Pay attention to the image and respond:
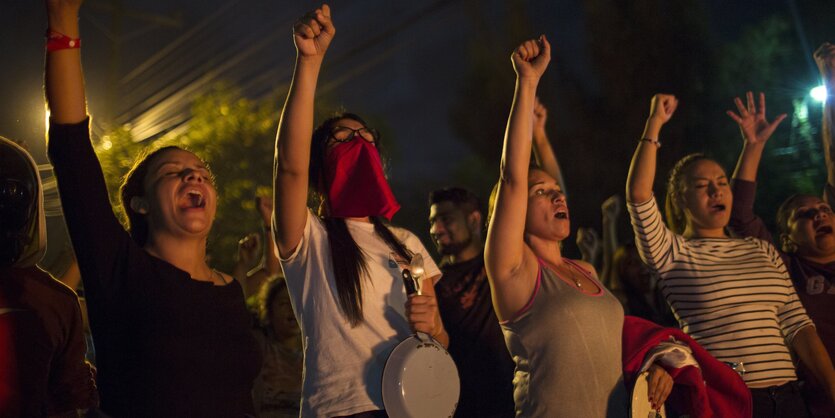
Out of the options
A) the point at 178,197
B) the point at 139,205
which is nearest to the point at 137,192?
the point at 139,205

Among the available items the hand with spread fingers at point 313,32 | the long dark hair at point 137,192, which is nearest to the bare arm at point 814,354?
the hand with spread fingers at point 313,32

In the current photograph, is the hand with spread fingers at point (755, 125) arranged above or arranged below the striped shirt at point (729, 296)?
above

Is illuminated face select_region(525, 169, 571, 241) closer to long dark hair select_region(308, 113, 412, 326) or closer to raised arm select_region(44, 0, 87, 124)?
long dark hair select_region(308, 113, 412, 326)

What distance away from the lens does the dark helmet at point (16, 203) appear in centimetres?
261

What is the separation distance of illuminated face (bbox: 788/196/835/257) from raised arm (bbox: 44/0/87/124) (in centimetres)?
408

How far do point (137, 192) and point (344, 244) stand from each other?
73 centimetres

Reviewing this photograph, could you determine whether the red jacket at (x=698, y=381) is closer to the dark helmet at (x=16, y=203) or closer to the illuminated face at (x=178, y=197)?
the illuminated face at (x=178, y=197)

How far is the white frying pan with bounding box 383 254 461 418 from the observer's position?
269 cm

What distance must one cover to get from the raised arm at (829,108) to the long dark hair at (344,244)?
348cm

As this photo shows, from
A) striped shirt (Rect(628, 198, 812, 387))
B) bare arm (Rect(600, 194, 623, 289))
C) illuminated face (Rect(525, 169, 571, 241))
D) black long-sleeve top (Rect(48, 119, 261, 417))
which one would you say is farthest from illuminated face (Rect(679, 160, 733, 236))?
black long-sleeve top (Rect(48, 119, 261, 417))

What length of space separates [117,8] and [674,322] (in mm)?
20441

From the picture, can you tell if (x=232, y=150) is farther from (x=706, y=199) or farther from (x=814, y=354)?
(x=814, y=354)

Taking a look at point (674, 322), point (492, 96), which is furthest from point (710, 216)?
point (492, 96)

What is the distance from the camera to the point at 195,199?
2.79m
